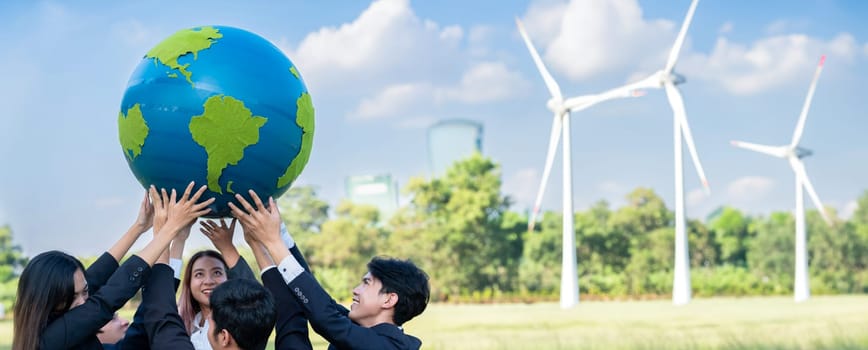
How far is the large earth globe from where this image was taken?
4.53 m

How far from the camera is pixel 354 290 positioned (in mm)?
4652

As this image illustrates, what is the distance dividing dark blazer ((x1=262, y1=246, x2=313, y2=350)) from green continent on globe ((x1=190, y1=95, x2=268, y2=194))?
1.84 ft

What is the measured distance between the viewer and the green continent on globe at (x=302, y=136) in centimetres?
485

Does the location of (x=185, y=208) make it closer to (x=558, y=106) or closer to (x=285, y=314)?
(x=285, y=314)

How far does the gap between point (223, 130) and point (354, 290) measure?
98cm

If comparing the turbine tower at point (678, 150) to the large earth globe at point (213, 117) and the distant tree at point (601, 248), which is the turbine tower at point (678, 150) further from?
the large earth globe at point (213, 117)

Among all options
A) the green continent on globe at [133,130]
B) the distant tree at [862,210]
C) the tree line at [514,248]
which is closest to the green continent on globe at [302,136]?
the green continent on globe at [133,130]

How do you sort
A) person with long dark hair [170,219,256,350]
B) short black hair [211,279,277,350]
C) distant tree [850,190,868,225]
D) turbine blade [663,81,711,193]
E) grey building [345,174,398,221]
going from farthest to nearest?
grey building [345,174,398,221], distant tree [850,190,868,225], turbine blade [663,81,711,193], person with long dark hair [170,219,256,350], short black hair [211,279,277,350]

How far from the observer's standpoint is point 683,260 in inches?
1604

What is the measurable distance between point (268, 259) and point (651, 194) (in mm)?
50414

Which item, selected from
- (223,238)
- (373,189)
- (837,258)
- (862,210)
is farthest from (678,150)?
(373,189)

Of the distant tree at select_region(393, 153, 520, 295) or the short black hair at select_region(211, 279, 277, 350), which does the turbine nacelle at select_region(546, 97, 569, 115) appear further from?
the short black hair at select_region(211, 279, 277, 350)

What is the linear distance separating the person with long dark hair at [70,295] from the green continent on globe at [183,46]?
0.59 metres

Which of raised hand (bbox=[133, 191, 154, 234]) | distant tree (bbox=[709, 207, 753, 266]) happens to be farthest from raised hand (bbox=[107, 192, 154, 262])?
distant tree (bbox=[709, 207, 753, 266])
